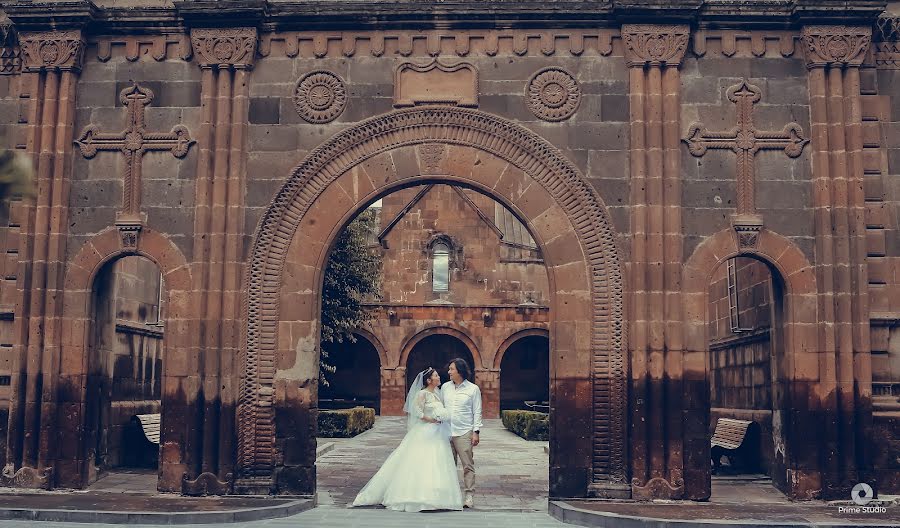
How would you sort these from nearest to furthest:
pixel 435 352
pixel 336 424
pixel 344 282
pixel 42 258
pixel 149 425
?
1. pixel 42 258
2. pixel 149 425
3. pixel 344 282
4. pixel 336 424
5. pixel 435 352

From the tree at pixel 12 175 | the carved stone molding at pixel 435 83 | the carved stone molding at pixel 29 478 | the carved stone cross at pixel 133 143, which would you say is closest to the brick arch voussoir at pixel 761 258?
the carved stone molding at pixel 435 83

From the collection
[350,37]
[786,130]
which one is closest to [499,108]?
[350,37]

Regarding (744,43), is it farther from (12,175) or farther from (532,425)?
(532,425)

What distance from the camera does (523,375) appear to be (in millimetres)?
40719

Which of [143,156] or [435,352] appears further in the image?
[435,352]

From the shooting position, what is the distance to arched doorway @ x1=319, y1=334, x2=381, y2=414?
39750mm

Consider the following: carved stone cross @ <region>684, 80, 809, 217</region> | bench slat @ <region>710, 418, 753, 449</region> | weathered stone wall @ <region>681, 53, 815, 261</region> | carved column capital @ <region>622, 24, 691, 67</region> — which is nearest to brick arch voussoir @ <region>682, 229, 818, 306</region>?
weathered stone wall @ <region>681, 53, 815, 261</region>

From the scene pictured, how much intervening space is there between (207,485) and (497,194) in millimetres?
5648

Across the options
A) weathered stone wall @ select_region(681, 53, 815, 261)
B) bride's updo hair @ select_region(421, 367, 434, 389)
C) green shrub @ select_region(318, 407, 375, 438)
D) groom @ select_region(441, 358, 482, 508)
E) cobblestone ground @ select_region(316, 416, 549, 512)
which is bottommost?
cobblestone ground @ select_region(316, 416, 549, 512)

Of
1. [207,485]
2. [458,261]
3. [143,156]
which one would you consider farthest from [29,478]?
[458,261]

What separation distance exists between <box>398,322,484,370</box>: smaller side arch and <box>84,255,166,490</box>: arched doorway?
18.4m

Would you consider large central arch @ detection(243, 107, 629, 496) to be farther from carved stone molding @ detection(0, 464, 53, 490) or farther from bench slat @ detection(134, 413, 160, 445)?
bench slat @ detection(134, 413, 160, 445)

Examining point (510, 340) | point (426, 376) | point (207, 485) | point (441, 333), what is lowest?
point (207, 485)

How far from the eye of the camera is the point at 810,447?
13.6 m
